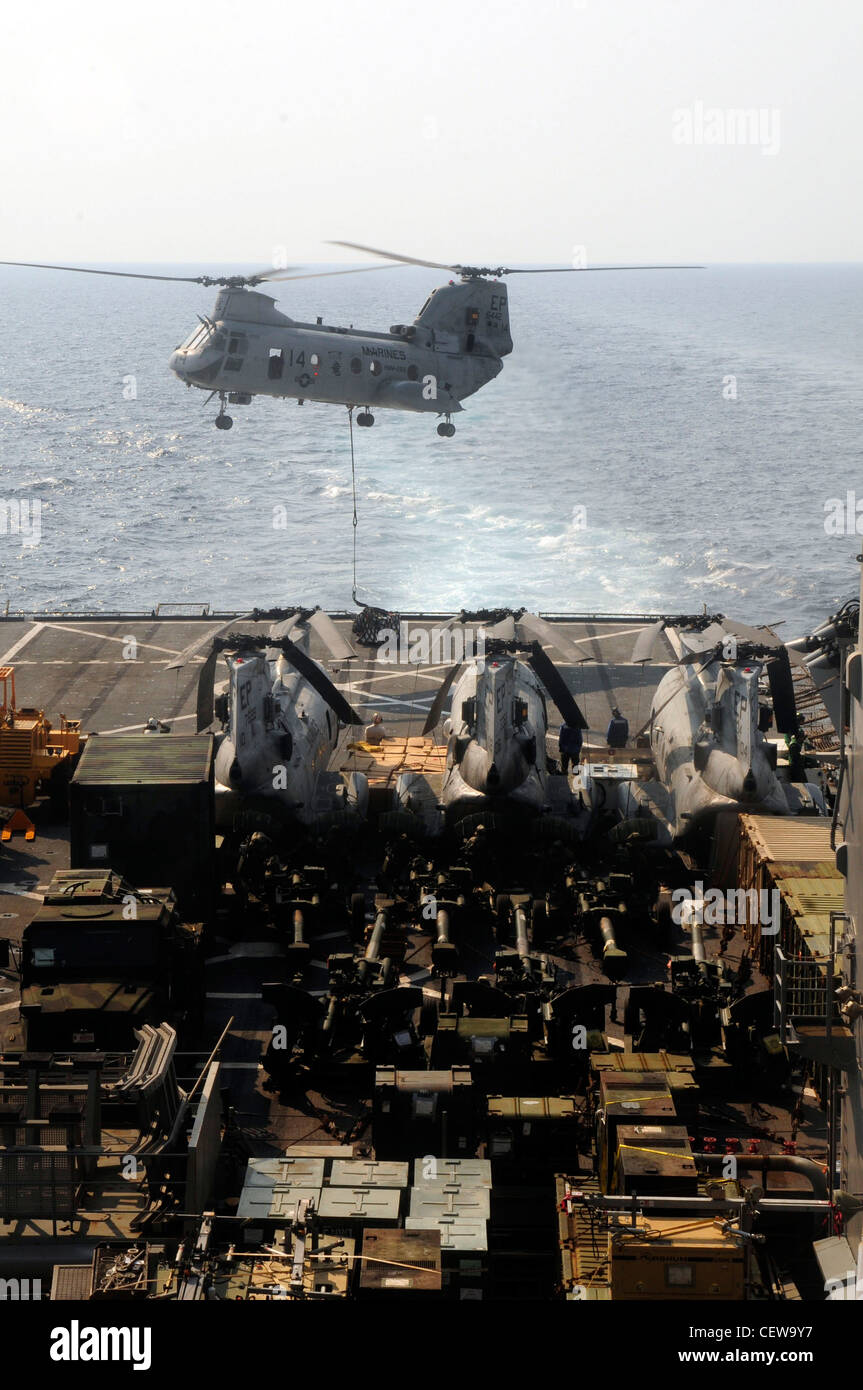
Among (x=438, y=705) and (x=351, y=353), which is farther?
(x=351, y=353)

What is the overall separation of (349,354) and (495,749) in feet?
84.3

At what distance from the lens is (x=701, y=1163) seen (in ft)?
71.4

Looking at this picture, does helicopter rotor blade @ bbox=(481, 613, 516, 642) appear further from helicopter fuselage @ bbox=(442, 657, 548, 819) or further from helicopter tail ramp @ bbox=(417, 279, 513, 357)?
helicopter tail ramp @ bbox=(417, 279, 513, 357)

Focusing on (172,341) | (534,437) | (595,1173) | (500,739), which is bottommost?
(595,1173)

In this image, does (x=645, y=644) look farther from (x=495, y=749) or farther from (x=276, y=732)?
(x=276, y=732)

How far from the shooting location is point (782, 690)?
37094 millimetres

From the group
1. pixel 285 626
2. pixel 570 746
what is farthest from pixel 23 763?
pixel 570 746

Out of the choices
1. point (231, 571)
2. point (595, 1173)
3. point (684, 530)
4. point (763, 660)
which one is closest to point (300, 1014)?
point (595, 1173)
